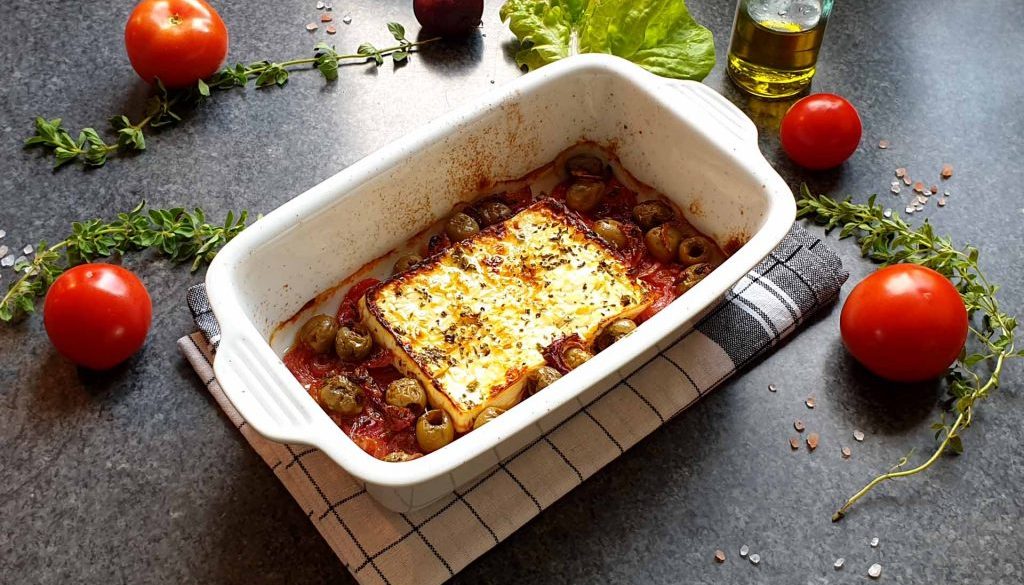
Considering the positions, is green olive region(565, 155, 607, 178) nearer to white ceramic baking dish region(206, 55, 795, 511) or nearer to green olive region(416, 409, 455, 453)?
white ceramic baking dish region(206, 55, 795, 511)

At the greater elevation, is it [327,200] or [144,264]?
[327,200]

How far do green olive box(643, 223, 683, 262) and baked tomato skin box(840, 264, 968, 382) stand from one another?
26 cm

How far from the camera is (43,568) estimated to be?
1.31 meters

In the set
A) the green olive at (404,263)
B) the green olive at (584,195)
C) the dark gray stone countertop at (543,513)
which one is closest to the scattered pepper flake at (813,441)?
the dark gray stone countertop at (543,513)

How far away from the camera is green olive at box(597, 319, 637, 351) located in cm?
140

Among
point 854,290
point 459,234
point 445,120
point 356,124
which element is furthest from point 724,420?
point 356,124

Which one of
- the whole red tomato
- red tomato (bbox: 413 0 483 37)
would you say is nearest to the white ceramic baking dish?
red tomato (bbox: 413 0 483 37)

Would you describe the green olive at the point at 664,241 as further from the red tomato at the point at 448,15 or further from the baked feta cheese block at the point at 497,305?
the red tomato at the point at 448,15

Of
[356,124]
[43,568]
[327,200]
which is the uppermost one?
[327,200]

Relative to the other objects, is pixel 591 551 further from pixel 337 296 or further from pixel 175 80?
pixel 175 80

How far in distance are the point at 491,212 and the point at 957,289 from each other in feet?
2.30

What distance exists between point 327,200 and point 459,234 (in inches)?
9.1

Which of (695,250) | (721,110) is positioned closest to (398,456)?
(695,250)

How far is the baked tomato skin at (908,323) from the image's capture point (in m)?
1.38
